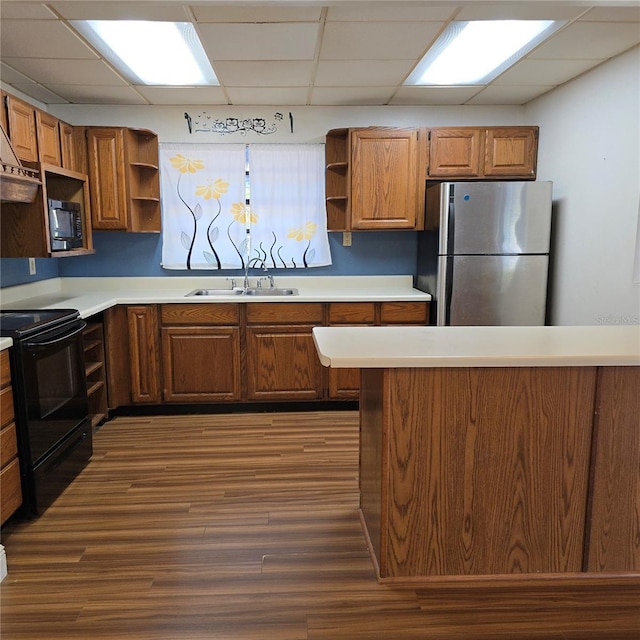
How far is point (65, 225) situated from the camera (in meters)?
3.33

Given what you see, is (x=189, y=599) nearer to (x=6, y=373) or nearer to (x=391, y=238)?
(x=6, y=373)

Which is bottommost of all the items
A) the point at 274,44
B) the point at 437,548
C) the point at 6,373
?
the point at 437,548

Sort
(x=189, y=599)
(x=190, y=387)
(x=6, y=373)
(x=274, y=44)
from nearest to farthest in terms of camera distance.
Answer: (x=189, y=599) < (x=6, y=373) < (x=274, y=44) < (x=190, y=387)

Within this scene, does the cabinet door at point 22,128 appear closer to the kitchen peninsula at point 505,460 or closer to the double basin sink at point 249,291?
the double basin sink at point 249,291

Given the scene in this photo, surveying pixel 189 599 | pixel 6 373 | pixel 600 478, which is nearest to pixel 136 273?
pixel 6 373

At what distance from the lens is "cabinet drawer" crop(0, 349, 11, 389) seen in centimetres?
225

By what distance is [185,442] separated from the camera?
11.1 ft

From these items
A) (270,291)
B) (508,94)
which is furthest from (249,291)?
(508,94)

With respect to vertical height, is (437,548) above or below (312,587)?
above

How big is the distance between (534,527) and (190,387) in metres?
2.57

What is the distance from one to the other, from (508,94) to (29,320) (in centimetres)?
346

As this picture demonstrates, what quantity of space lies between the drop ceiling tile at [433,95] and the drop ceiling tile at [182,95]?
128 cm

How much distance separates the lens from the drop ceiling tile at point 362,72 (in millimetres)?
3094

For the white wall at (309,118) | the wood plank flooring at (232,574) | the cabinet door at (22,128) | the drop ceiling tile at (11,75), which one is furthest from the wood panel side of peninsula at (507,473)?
the drop ceiling tile at (11,75)
